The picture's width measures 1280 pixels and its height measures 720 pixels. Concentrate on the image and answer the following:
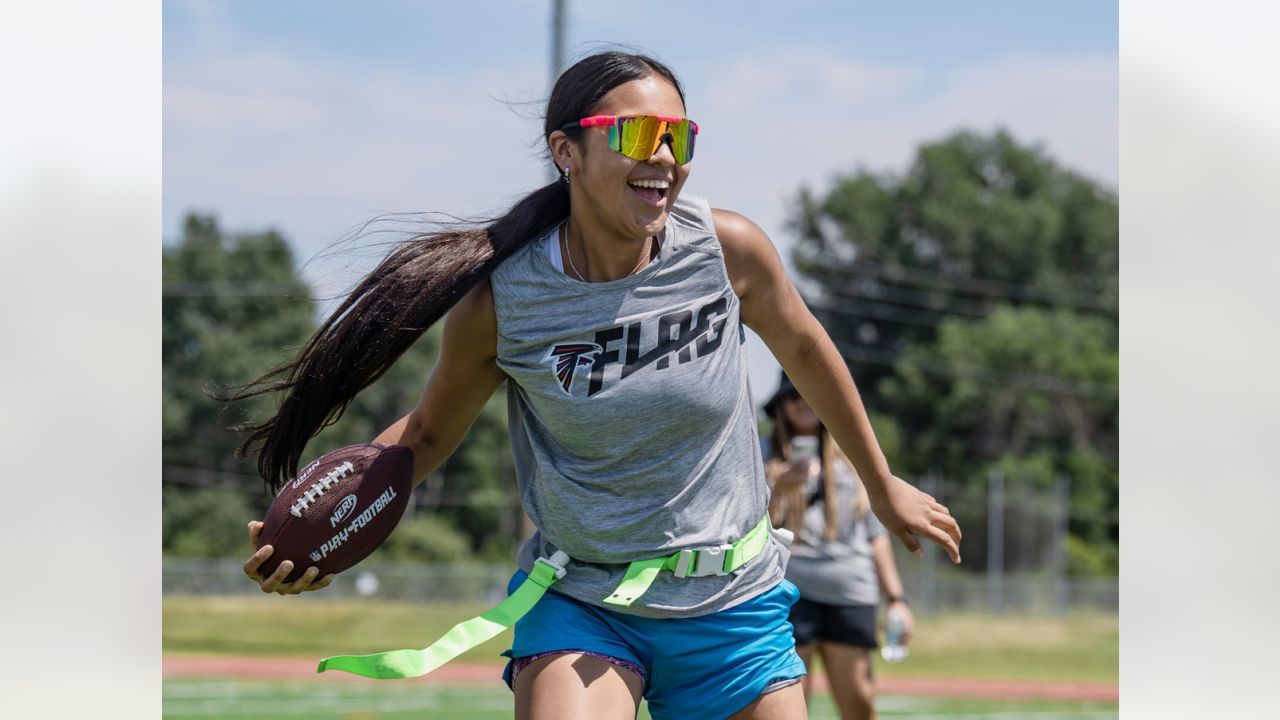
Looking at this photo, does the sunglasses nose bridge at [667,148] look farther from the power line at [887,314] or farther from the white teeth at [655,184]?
the power line at [887,314]

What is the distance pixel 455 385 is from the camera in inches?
141

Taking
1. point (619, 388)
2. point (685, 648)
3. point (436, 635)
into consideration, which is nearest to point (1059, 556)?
point (436, 635)

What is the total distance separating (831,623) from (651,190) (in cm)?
409

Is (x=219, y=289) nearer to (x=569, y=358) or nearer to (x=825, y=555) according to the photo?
(x=825, y=555)

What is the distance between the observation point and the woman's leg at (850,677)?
22.9 ft

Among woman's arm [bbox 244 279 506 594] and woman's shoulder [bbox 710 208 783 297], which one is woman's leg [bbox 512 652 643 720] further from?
woman's shoulder [bbox 710 208 783 297]

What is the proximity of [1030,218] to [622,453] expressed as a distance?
5734 centimetres

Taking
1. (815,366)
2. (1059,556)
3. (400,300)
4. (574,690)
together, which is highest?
(400,300)

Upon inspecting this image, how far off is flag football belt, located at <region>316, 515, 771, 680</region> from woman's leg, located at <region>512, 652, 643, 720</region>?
139mm

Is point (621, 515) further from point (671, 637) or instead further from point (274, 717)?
point (274, 717)

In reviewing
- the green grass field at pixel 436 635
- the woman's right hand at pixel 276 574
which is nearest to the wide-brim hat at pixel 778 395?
the woman's right hand at pixel 276 574

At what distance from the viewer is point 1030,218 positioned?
58.2 meters

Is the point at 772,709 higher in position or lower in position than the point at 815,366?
lower
